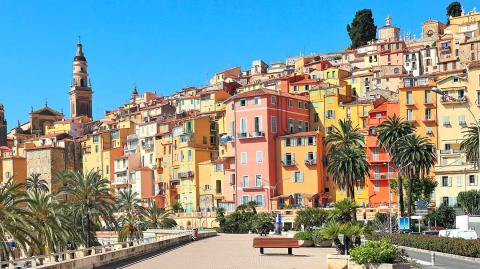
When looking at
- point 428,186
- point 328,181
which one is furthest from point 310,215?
point 328,181

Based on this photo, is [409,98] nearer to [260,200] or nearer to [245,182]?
[260,200]

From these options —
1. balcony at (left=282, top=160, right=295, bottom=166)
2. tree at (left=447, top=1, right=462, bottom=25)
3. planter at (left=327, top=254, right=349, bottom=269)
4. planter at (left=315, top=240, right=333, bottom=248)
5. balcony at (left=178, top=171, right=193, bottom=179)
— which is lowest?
planter at (left=315, top=240, right=333, bottom=248)

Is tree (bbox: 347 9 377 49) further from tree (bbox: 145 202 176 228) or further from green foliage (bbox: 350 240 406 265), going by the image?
green foliage (bbox: 350 240 406 265)

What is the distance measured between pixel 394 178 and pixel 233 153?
24655 millimetres

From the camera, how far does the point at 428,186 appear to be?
3066 inches

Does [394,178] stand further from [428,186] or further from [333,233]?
[333,233]

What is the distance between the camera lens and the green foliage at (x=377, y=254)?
22.1m

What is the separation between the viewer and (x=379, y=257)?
867 inches

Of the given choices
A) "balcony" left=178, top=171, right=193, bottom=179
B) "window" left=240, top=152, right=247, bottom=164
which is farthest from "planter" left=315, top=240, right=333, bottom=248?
"balcony" left=178, top=171, right=193, bottom=179

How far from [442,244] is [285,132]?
6163 cm

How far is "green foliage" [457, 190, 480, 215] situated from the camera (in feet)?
223

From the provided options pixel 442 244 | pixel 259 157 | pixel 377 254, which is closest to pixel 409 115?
pixel 259 157

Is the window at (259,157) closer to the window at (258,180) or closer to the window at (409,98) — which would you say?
the window at (258,180)

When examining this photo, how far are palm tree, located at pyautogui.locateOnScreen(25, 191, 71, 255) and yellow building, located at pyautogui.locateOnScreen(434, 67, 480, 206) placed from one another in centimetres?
4429
